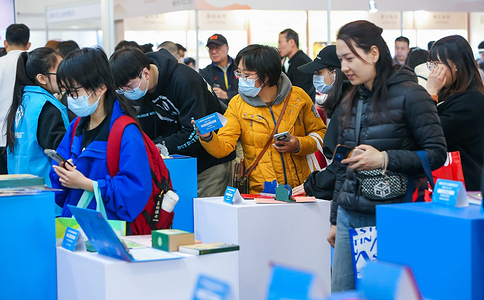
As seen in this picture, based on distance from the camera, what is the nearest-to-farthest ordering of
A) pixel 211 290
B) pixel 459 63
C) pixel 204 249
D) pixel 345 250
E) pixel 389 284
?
pixel 389 284
pixel 211 290
pixel 204 249
pixel 345 250
pixel 459 63

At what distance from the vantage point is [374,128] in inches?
89.2

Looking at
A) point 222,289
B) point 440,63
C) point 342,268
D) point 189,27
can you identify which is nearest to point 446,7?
point 189,27

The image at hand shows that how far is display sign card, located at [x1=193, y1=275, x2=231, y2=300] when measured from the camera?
44.8 inches

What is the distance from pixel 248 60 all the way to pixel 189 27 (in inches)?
228

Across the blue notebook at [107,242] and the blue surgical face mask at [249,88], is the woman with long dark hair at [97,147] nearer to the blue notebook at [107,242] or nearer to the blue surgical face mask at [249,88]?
the blue notebook at [107,242]

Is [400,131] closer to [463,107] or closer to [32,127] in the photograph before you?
[463,107]

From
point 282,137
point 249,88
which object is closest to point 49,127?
point 249,88

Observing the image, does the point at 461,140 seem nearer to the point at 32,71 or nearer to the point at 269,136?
the point at 269,136

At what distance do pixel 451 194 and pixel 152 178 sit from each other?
1.17 metres

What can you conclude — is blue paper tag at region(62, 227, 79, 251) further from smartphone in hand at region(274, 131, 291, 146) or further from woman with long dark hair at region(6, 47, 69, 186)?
smartphone in hand at region(274, 131, 291, 146)

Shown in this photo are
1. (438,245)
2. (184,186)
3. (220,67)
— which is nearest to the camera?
(438,245)

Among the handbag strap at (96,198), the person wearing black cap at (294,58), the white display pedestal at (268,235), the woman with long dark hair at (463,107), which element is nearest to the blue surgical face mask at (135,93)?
the white display pedestal at (268,235)

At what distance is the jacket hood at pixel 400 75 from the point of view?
2271 millimetres

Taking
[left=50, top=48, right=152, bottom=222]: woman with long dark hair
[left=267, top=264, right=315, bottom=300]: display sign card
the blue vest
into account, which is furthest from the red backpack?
[left=267, top=264, right=315, bottom=300]: display sign card
